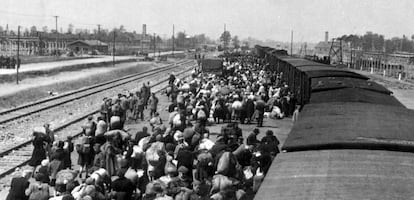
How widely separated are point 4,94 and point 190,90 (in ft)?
38.9

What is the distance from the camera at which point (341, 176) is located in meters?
5.49

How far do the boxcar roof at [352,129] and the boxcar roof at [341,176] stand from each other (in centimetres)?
29

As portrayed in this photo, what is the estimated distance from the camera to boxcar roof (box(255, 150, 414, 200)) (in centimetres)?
501

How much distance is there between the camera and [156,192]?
772 cm

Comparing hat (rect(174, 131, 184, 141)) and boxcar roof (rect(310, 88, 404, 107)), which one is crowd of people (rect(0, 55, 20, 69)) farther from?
hat (rect(174, 131, 184, 141))

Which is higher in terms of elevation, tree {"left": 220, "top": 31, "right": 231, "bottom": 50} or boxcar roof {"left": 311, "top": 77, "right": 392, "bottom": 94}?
tree {"left": 220, "top": 31, "right": 231, "bottom": 50}

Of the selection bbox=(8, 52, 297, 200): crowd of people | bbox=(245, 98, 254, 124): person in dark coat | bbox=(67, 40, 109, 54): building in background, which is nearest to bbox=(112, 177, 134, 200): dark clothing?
bbox=(8, 52, 297, 200): crowd of people

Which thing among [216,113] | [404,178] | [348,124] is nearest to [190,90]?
[216,113]

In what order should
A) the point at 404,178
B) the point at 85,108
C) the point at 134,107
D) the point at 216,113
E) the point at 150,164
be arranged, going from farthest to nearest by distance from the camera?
the point at 85,108
the point at 134,107
the point at 216,113
the point at 150,164
the point at 404,178

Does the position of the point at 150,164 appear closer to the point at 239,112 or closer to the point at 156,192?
the point at 156,192

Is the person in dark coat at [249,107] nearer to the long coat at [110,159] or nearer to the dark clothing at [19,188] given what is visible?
the long coat at [110,159]

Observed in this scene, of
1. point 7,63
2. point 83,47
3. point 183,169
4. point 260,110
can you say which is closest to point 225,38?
point 83,47

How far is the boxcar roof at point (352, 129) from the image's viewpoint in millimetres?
6859

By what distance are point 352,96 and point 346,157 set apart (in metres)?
6.86
